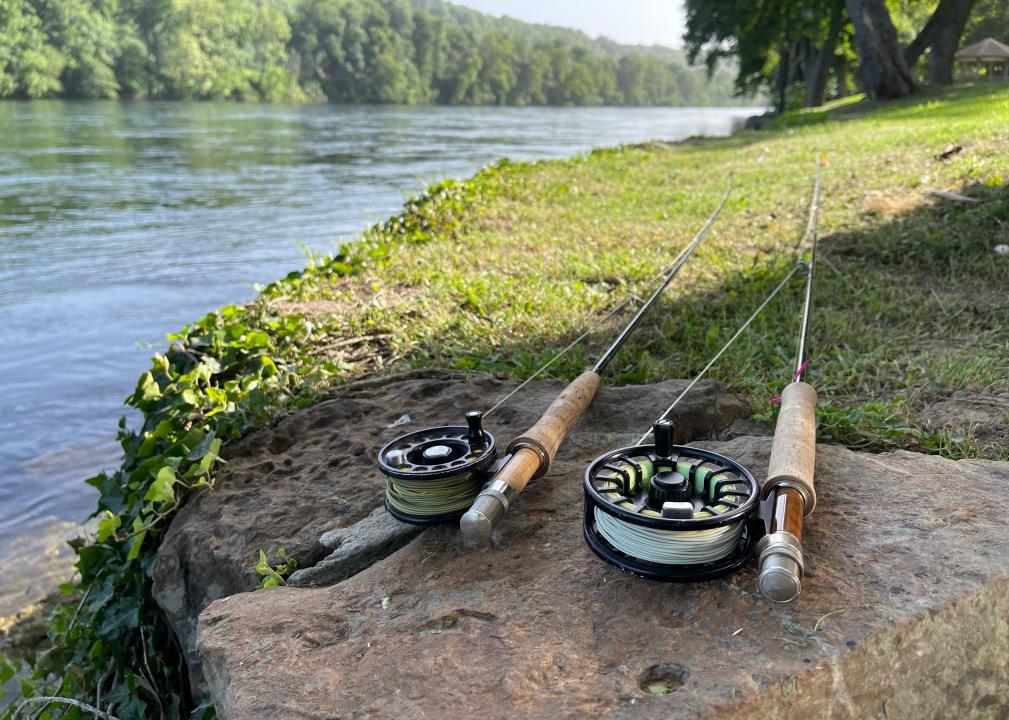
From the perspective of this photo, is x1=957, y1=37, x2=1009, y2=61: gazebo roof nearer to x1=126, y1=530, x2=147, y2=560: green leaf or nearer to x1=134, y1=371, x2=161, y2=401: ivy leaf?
x1=134, y1=371, x2=161, y2=401: ivy leaf

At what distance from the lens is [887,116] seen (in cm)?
1589

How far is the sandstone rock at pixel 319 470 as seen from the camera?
279cm

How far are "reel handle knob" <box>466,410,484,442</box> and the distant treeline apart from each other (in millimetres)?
42694

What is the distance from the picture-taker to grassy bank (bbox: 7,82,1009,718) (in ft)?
10.5

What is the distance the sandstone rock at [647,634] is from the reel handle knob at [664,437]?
31 cm

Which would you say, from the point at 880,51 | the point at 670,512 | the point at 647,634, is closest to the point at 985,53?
the point at 880,51

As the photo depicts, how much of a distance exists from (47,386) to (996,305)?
22.4 feet

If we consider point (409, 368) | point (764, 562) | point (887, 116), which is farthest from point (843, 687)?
point (887, 116)

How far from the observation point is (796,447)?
2164mm

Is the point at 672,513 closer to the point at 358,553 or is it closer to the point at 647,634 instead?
the point at 647,634

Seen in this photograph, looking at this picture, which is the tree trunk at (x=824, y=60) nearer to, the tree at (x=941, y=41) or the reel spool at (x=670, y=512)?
the tree at (x=941, y=41)

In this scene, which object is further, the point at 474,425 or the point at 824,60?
the point at 824,60

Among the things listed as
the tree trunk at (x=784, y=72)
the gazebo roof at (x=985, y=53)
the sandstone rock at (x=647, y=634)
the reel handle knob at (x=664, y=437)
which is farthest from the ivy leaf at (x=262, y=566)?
the gazebo roof at (x=985, y=53)

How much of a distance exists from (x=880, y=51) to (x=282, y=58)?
70.8 metres
